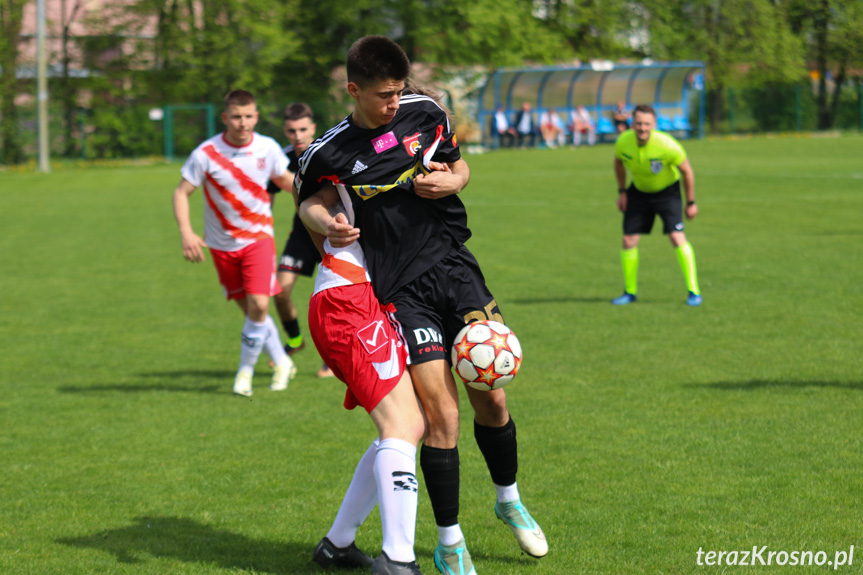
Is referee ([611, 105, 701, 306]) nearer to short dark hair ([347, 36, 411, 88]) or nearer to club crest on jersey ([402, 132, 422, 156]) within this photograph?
club crest on jersey ([402, 132, 422, 156])

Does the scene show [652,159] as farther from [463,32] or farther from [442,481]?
[463,32]

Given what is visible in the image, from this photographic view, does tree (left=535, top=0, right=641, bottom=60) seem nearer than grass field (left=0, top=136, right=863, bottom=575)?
No

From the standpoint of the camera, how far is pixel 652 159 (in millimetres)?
11039

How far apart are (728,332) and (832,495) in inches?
173

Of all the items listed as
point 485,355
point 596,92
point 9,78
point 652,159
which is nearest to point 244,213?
point 485,355

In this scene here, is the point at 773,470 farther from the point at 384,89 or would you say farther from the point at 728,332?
the point at 728,332

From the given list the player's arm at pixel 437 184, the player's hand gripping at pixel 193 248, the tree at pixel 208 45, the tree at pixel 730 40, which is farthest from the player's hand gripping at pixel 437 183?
the tree at pixel 730 40

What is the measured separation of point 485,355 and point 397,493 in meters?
0.62

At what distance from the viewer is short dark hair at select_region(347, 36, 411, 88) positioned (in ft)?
12.4

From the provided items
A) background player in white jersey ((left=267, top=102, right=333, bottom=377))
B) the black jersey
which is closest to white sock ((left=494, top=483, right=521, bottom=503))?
the black jersey

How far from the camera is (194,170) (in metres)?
7.44

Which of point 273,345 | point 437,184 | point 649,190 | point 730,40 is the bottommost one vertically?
point 273,345

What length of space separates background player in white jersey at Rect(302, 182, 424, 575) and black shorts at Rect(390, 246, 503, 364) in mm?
88

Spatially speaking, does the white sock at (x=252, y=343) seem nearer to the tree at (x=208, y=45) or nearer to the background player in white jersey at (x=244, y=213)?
the background player in white jersey at (x=244, y=213)
